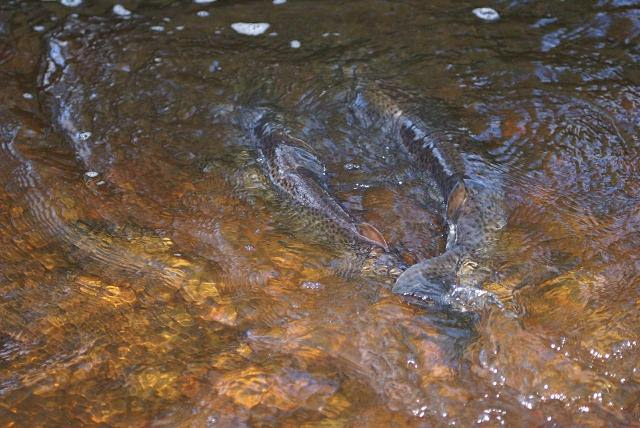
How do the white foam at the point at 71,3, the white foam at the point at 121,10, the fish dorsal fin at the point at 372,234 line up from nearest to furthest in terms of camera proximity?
1. the fish dorsal fin at the point at 372,234
2. the white foam at the point at 121,10
3. the white foam at the point at 71,3

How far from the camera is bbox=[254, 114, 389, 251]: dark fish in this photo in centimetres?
416

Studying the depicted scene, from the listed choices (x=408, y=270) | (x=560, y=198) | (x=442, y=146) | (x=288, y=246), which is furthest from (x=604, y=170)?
(x=288, y=246)

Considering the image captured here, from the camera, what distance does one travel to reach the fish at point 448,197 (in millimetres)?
3713

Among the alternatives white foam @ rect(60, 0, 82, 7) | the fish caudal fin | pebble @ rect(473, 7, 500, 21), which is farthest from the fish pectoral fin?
white foam @ rect(60, 0, 82, 7)

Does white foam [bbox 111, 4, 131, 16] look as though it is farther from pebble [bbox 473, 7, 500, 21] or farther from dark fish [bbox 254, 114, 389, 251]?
pebble [bbox 473, 7, 500, 21]

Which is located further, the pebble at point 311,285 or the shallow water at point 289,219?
the pebble at point 311,285

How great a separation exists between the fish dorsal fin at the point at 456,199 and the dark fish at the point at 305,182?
58cm

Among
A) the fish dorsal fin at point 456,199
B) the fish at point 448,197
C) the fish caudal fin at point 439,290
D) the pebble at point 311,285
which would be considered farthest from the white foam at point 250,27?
the fish caudal fin at point 439,290

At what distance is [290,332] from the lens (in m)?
3.62

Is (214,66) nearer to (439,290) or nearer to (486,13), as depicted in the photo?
(486,13)

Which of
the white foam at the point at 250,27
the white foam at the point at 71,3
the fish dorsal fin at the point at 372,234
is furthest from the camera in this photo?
the white foam at the point at 71,3

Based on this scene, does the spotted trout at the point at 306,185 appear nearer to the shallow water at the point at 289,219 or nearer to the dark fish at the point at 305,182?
the dark fish at the point at 305,182

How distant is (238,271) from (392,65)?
288 cm

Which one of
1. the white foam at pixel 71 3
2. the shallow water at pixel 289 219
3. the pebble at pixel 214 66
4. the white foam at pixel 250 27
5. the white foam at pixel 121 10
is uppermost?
the white foam at pixel 71 3
